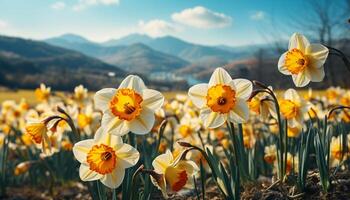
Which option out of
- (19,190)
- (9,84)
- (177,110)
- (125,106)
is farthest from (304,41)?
(9,84)

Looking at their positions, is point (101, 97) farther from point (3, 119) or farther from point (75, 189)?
point (3, 119)

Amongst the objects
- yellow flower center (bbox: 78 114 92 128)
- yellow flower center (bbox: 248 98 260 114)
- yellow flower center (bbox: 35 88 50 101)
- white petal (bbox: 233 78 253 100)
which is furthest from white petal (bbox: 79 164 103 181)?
yellow flower center (bbox: 35 88 50 101)

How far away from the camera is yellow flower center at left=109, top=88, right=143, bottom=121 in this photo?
2.20 meters

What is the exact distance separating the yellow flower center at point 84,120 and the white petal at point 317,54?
3.05 meters

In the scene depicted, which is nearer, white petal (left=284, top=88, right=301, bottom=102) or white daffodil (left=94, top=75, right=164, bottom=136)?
white daffodil (left=94, top=75, right=164, bottom=136)

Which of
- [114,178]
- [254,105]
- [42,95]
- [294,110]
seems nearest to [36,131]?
[114,178]

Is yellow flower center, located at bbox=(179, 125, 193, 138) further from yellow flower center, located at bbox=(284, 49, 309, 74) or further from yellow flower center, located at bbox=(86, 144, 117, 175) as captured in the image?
yellow flower center, located at bbox=(86, 144, 117, 175)

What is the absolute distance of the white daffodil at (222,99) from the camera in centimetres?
226

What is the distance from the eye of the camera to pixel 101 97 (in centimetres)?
224

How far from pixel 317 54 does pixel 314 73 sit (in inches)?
4.9

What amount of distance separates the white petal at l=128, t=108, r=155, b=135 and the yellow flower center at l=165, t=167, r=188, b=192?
10.2 inches

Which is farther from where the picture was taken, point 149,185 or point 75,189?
point 75,189

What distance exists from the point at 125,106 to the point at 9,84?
8998 centimetres

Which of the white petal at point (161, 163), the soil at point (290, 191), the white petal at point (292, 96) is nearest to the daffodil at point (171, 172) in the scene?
the white petal at point (161, 163)
